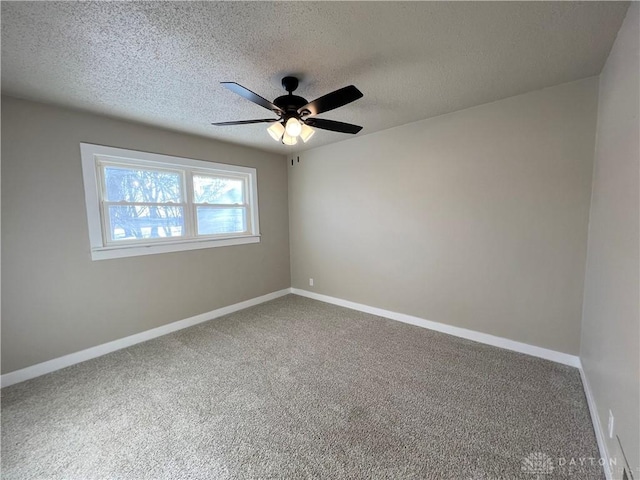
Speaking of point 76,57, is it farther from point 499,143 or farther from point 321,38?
point 499,143

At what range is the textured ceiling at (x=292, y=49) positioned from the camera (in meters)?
1.34

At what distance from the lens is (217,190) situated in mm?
3686

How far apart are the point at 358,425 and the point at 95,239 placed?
2.96 metres

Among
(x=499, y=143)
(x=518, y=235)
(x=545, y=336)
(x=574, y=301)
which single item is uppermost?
(x=499, y=143)

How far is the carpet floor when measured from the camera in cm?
143

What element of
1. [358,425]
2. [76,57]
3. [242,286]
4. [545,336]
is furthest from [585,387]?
[76,57]

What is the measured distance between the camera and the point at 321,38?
155 centimetres

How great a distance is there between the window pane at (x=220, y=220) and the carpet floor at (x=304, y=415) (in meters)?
1.56

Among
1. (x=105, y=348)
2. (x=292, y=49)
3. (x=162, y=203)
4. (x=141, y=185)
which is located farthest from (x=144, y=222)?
(x=292, y=49)

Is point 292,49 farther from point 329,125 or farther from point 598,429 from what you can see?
point 598,429

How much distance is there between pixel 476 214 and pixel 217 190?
3302 millimetres

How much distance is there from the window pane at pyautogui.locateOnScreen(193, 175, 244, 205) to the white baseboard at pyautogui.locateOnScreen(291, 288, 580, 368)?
217cm

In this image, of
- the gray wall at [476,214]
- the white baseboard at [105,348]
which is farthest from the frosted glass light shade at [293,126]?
the white baseboard at [105,348]

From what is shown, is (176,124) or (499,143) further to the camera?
(176,124)
